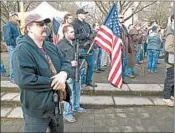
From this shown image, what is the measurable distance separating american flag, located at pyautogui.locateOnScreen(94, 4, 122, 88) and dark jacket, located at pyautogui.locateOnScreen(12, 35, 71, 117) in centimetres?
262

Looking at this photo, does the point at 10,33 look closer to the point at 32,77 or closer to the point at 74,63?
the point at 74,63

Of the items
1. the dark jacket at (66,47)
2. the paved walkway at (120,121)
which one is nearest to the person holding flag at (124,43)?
the paved walkway at (120,121)

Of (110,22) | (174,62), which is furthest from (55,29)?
(174,62)

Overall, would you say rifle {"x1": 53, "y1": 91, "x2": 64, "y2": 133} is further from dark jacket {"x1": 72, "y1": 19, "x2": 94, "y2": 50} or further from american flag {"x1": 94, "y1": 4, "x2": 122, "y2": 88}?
dark jacket {"x1": 72, "y1": 19, "x2": 94, "y2": 50}

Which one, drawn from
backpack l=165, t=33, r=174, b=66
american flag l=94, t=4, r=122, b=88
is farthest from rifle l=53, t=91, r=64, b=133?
backpack l=165, t=33, r=174, b=66

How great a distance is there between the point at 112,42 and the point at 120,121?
152cm

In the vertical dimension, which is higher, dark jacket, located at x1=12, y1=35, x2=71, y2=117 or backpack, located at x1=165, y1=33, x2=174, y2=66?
dark jacket, located at x1=12, y1=35, x2=71, y2=117

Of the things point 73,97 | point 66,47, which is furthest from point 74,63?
point 73,97

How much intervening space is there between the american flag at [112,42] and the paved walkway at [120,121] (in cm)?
63

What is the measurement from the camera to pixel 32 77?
2584 millimetres

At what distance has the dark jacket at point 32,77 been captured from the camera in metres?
2.59

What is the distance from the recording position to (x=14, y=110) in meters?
5.57

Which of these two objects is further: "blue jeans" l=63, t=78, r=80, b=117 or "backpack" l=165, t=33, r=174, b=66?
"backpack" l=165, t=33, r=174, b=66

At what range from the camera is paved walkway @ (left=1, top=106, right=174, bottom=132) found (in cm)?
465
